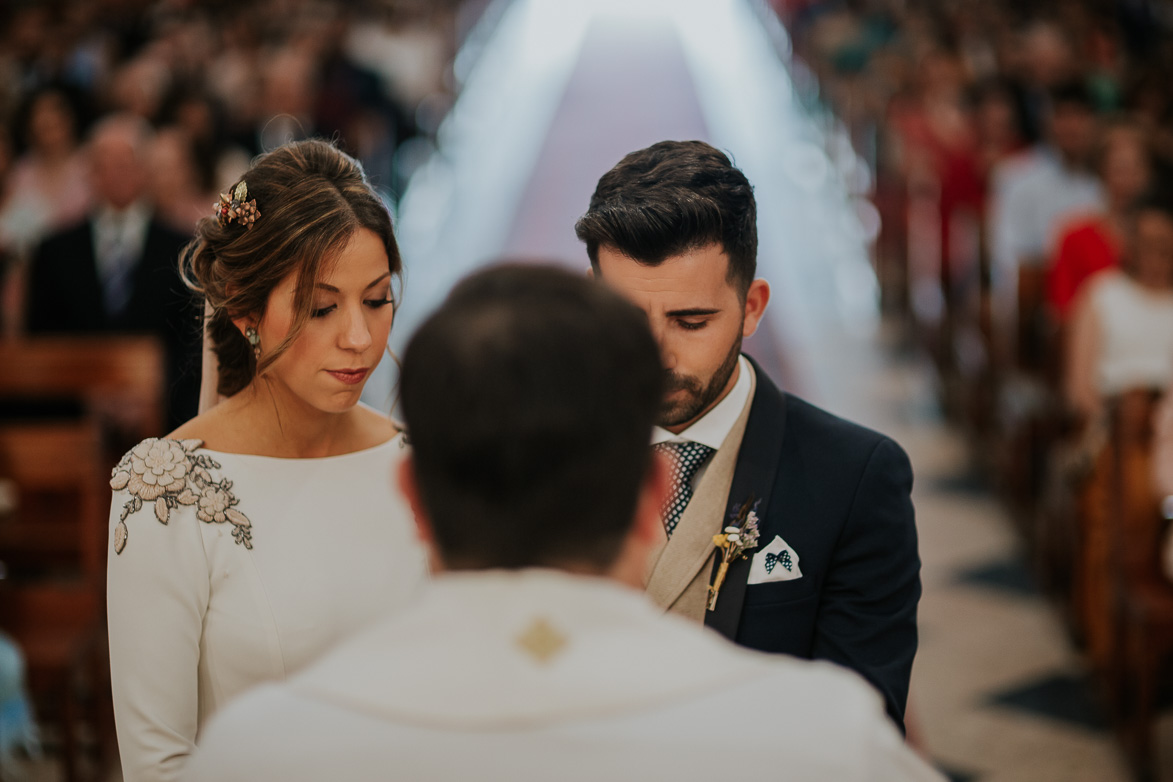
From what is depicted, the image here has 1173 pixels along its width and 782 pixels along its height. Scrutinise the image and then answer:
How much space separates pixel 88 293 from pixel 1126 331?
4.15 m

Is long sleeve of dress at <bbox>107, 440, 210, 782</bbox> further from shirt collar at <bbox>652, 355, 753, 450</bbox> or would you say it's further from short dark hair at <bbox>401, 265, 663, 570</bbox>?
short dark hair at <bbox>401, 265, 663, 570</bbox>

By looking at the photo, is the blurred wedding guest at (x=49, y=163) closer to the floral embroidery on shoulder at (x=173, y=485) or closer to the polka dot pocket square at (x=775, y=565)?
the floral embroidery on shoulder at (x=173, y=485)

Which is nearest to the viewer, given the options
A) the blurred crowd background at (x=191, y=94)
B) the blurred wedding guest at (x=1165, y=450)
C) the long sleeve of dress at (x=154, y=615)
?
the long sleeve of dress at (x=154, y=615)

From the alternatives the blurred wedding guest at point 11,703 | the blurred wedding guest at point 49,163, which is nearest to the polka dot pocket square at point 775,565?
the blurred wedding guest at point 11,703

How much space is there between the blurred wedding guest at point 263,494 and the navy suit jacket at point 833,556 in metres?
0.51

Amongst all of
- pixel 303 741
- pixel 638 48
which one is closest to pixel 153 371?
pixel 303 741

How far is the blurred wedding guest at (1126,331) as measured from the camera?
15.8 feet

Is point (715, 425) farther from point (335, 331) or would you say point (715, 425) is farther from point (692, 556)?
point (335, 331)

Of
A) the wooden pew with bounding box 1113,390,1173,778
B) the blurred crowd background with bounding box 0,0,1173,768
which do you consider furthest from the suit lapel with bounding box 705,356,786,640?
the wooden pew with bounding box 1113,390,1173,778

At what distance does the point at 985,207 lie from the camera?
7145 millimetres

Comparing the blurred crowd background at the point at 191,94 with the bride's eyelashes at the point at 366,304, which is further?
the blurred crowd background at the point at 191,94

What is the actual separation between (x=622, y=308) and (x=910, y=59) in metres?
10.1

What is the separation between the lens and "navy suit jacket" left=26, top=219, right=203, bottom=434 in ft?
16.6

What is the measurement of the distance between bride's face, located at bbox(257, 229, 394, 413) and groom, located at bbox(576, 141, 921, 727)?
0.31 m
